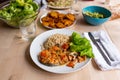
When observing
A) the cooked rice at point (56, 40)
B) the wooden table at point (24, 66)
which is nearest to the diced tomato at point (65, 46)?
the cooked rice at point (56, 40)

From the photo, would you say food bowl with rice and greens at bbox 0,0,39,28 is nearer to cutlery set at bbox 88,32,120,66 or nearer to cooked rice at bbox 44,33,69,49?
cooked rice at bbox 44,33,69,49

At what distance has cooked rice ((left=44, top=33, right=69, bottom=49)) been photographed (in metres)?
0.97

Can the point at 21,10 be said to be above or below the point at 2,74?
above

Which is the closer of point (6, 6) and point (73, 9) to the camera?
point (6, 6)

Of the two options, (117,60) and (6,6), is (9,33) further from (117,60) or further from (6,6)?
(117,60)

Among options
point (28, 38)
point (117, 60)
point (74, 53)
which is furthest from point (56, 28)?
point (117, 60)

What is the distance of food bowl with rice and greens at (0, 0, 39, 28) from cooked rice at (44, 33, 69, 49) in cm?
20

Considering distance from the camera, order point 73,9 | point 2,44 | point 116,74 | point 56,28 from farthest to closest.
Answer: point 73,9, point 56,28, point 2,44, point 116,74

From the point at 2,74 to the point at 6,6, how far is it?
0.57 metres

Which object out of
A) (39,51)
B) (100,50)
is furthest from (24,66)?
(100,50)

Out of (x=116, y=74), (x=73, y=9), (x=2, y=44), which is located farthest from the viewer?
(x=73, y=9)

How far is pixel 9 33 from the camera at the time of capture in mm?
1134

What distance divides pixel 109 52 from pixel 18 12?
23.6 inches

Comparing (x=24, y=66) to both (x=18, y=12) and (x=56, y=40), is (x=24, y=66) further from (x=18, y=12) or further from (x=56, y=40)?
(x=18, y=12)
